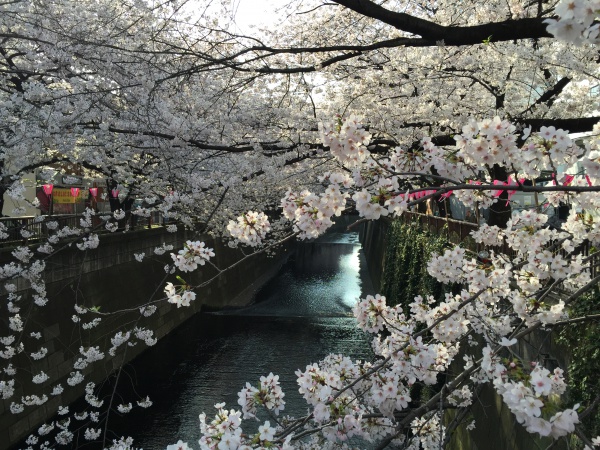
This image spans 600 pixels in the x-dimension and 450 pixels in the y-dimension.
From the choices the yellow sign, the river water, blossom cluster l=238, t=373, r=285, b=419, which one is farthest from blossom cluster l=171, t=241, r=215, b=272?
the yellow sign

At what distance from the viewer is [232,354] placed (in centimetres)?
1705

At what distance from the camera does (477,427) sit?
8.88 meters

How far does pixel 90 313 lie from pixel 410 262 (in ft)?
30.7

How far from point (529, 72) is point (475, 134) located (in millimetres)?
7885

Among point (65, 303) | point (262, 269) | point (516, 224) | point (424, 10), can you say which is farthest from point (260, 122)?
point (262, 269)

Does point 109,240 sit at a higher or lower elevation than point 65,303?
higher

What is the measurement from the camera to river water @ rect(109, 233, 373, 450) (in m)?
12.4

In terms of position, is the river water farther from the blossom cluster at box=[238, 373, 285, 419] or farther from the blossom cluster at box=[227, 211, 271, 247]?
the blossom cluster at box=[227, 211, 271, 247]

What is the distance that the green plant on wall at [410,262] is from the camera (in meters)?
13.7

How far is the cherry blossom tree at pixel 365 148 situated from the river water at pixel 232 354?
149 centimetres

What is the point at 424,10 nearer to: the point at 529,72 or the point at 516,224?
the point at 529,72

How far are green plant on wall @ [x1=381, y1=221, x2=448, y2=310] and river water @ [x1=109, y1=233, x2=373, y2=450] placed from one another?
2043mm

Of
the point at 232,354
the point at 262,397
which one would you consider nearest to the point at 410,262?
the point at 232,354

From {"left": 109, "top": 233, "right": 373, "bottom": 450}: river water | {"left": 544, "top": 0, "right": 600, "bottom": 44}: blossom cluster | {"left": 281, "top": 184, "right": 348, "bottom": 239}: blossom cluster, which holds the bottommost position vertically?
{"left": 109, "top": 233, "right": 373, "bottom": 450}: river water
